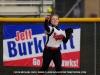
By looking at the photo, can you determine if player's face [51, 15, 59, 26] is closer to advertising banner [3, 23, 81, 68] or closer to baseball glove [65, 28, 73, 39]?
baseball glove [65, 28, 73, 39]

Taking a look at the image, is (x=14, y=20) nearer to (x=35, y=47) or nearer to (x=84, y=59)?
(x=35, y=47)

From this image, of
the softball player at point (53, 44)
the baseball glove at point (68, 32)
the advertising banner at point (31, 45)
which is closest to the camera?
the softball player at point (53, 44)

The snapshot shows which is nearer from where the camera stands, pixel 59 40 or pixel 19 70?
pixel 59 40

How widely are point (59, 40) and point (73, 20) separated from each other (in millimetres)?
1225

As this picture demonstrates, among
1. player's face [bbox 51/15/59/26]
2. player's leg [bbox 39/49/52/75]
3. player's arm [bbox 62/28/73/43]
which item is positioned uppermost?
player's face [bbox 51/15/59/26]

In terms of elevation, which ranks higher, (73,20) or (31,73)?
(73,20)

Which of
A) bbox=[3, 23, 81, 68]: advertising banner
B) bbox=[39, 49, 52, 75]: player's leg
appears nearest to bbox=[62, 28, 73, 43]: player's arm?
bbox=[39, 49, 52, 75]: player's leg

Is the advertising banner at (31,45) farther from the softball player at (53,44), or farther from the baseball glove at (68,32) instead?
the softball player at (53,44)

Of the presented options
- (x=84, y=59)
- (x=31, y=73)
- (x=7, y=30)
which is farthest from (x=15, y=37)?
(x=84, y=59)

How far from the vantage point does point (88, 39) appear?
12031mm

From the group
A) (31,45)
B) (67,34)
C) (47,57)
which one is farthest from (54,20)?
(31,45)

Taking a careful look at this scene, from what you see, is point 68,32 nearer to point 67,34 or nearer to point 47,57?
point 67,34

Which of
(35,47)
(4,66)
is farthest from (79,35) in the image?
(4,66)

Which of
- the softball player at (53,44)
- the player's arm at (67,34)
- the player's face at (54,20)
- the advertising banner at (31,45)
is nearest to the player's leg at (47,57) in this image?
the softball player at (53,44)
